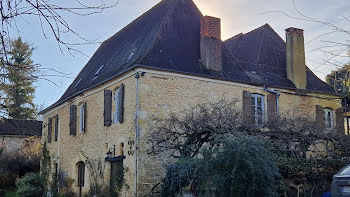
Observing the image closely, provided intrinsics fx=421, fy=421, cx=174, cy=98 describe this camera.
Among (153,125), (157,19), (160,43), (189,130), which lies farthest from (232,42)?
(189,130)

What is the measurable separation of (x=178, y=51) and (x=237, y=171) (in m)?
8.71

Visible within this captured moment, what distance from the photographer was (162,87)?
53.5ft

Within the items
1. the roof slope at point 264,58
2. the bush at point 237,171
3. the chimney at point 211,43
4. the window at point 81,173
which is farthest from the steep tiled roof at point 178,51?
the bush at point 237,171

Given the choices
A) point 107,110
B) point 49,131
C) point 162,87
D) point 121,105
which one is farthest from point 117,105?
point 49,131

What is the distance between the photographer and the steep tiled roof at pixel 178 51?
679 inches

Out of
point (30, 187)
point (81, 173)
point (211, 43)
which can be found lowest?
point (30, 187)

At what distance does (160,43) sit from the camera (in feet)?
57.4

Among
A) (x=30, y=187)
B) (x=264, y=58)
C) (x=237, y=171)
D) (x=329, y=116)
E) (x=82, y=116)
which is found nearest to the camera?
(x=237, y=171)

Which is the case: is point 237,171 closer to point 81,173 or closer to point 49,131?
point 81,173

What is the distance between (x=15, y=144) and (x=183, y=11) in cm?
2188

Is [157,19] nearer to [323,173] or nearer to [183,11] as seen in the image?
[183,11]

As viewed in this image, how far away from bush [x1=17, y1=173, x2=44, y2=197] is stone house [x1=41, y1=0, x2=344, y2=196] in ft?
4.62

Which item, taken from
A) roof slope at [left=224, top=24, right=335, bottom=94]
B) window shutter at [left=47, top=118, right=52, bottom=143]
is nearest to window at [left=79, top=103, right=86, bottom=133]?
window shutter at [left=47, top=118, right=52, bottom=143]

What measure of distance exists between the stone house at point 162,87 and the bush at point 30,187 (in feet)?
4.62
